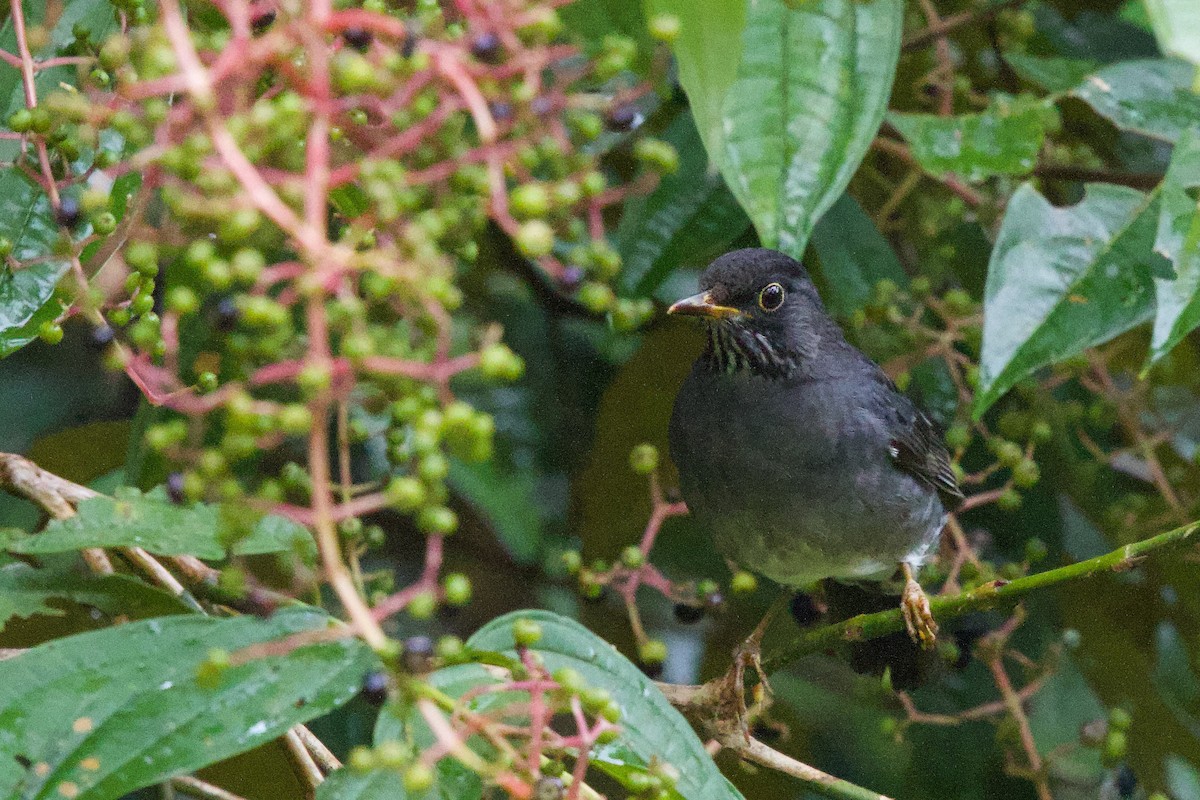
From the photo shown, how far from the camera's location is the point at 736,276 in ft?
11.4

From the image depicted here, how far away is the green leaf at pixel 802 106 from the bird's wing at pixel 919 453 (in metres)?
1.44

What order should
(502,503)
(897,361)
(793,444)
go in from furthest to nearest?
(502,503)
(897,361)
(793,444)

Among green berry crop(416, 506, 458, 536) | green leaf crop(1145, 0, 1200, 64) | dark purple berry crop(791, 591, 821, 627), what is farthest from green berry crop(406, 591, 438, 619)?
dark purple berry crop(791, 591, 821, 627)

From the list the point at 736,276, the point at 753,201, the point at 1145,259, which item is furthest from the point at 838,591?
the point at 753,201

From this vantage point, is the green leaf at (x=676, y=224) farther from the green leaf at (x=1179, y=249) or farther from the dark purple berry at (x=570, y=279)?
the dark purple berry at (x=570, y=279)

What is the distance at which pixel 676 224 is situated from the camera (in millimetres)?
3420

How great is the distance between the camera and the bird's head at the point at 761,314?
3469 mm

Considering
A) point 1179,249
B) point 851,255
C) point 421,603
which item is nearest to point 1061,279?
point 1179,249

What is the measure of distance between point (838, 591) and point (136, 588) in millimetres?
2629

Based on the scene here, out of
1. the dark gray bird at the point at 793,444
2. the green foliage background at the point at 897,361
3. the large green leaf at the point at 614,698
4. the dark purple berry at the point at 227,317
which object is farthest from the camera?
the dark gray bird at the point at 793,444

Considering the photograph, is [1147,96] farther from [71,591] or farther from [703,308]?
[71,591]

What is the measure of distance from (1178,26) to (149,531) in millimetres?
1631

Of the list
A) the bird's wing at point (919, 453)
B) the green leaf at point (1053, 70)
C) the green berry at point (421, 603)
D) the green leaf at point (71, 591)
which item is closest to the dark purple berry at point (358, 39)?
the green berry at point (421, 603)

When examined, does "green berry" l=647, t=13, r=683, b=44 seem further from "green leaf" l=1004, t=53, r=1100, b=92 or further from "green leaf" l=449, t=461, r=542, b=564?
"green leaf" l=449, t=461, r=542, b=564
